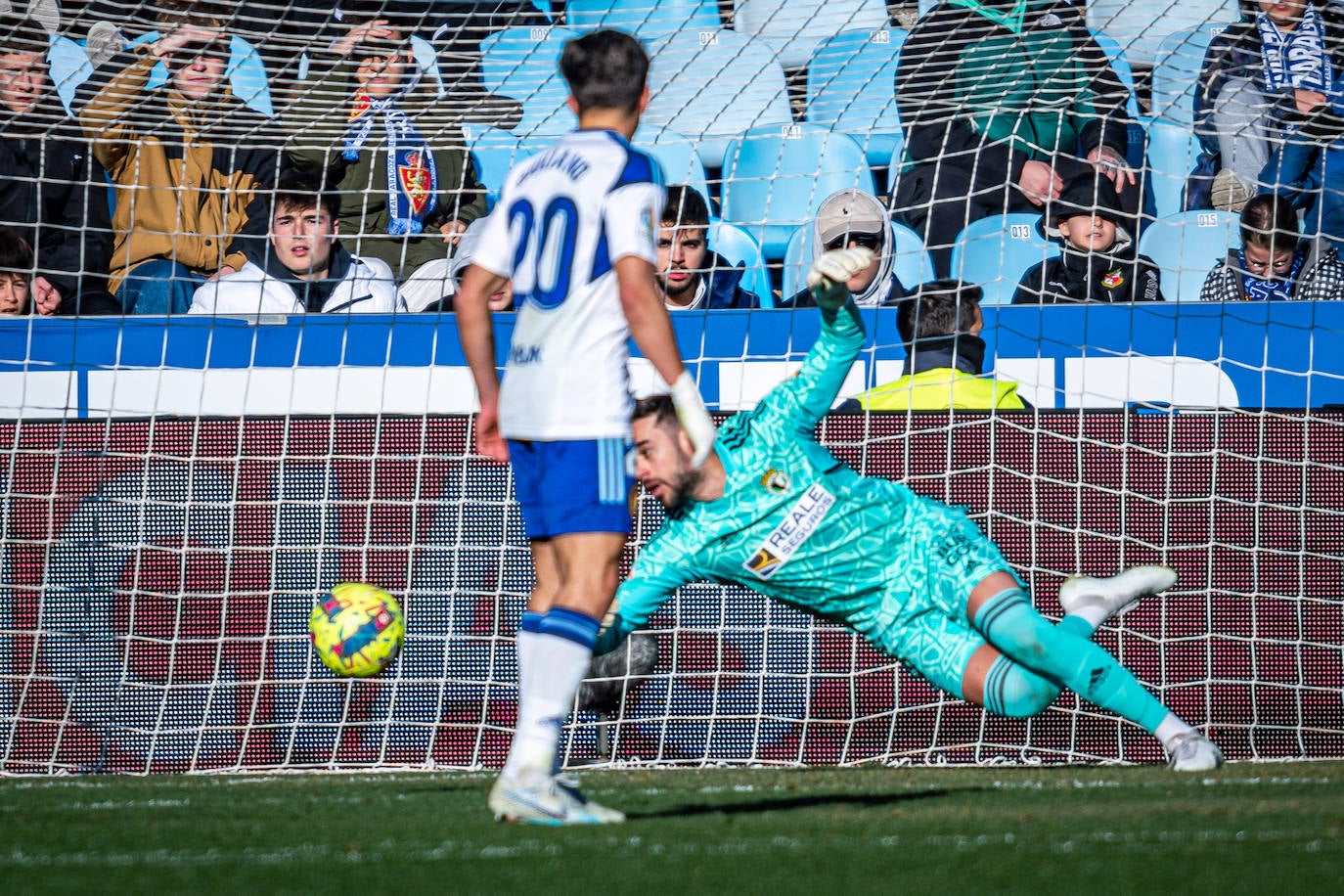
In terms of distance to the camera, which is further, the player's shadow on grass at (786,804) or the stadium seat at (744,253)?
the stadium seat at (744,253)

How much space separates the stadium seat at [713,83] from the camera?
25.7 feet

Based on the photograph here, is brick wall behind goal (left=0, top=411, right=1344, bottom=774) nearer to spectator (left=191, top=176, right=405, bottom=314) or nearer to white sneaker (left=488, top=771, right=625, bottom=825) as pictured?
spectator (left=191, top=176, right=405, bottom=314)

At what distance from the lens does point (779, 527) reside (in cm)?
441

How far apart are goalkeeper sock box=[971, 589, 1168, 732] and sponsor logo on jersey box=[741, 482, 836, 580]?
527 millimetres

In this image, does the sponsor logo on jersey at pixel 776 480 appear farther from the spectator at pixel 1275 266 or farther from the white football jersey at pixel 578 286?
the spectator at pixel 1275 266

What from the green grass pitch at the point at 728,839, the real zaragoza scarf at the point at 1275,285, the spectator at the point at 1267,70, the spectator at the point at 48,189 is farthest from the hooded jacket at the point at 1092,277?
the spectator at the point at 48,189

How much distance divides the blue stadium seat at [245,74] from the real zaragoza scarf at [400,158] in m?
0.45

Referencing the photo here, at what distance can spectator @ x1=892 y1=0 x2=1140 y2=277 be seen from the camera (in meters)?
6.92

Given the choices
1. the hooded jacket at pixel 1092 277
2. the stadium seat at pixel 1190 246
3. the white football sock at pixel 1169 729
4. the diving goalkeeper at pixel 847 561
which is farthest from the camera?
the stadium seat at pixel 1190 246

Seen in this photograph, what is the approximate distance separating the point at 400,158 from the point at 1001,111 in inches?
132

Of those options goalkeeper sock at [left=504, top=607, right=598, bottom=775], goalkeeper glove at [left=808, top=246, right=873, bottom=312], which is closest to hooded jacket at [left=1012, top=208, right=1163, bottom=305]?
goalkeeper glove at [left=808, top=246, right=873, bottom=312]

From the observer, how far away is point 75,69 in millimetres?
7391

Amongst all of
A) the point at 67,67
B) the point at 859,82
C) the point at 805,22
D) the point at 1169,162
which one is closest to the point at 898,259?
the point at 859,82

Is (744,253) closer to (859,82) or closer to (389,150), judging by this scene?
(859,82)
